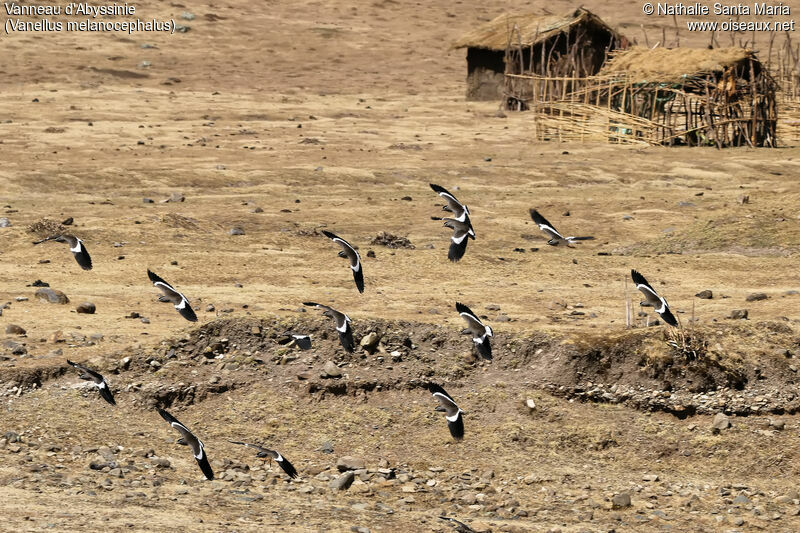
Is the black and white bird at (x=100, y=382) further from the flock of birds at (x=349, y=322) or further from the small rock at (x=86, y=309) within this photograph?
the small rock at (x=86, y=309)

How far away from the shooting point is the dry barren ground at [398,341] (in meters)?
7.77

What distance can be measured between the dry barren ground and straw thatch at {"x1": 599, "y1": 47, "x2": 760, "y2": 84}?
4.41ft

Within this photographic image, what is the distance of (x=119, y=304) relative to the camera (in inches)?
436

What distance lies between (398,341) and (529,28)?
18.7 meters

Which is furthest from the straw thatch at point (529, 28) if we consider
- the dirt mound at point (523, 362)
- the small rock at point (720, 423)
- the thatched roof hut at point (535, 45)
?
the small rock at point (720, 423)

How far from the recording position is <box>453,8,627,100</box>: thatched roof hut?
25.9 metres

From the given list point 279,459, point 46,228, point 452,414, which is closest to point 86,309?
point 46,228

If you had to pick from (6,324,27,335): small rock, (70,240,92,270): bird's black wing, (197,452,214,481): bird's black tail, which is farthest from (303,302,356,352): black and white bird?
(6,324,27,335): small rock

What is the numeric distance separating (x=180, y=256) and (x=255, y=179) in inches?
214

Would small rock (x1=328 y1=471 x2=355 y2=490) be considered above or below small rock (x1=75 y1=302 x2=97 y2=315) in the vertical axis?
below

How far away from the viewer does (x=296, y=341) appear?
9.09m

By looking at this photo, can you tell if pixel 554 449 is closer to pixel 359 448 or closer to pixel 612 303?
pixel 359 448

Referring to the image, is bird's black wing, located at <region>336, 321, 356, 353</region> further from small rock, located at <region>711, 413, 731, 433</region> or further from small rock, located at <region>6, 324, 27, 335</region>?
small rock, located at <region>6, 324, 27, 335</region>

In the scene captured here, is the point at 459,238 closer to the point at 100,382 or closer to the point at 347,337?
the point at 347,337
